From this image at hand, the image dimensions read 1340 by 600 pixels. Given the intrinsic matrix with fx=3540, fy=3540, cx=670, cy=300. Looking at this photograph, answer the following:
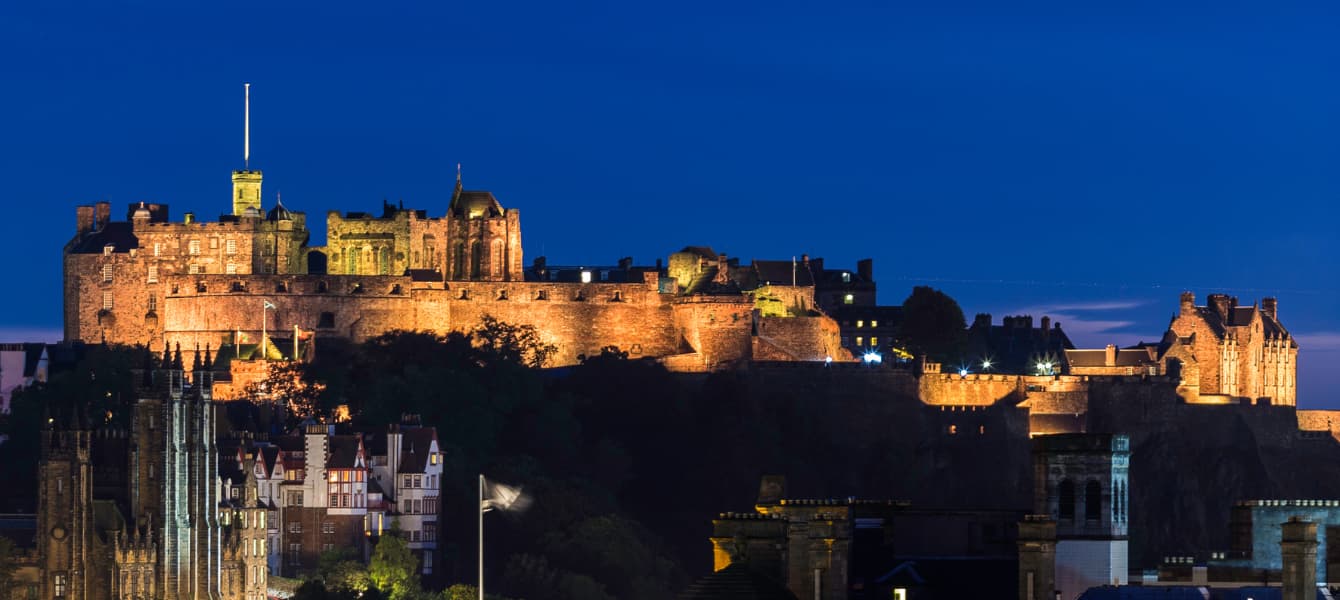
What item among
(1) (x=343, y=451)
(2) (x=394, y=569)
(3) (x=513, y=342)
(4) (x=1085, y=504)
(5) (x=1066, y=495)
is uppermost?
(3) (x=513, y=342)

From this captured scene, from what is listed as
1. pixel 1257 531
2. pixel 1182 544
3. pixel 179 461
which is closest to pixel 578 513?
pixel 179 461

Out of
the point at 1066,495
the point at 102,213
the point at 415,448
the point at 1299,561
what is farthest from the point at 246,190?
the point at 1299,561

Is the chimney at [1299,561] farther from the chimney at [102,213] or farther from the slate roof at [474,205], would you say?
the chimney at [102,213]

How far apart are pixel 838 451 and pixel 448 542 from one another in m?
21.7

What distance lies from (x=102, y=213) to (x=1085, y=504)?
96.0 m

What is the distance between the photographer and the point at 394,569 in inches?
3826

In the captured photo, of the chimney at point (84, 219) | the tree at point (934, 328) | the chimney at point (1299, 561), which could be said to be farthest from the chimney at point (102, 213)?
the chimney at point (1299, 561)

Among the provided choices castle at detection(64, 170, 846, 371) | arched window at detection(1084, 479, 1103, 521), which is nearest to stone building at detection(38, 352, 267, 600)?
castle at detection(64, 170, 846, 371)

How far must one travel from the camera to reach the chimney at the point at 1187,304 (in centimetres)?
13962

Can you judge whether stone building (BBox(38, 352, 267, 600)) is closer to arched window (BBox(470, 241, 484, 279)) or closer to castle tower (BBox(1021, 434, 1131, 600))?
arched window (BBox(470, 241, 484, 279))

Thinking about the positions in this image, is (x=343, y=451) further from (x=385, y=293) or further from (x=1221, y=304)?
(x=1221, y=304)

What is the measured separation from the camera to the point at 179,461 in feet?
324

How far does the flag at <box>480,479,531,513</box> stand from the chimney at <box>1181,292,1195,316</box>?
41.8 meters

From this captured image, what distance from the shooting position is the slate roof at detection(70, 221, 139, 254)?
5074 inches
